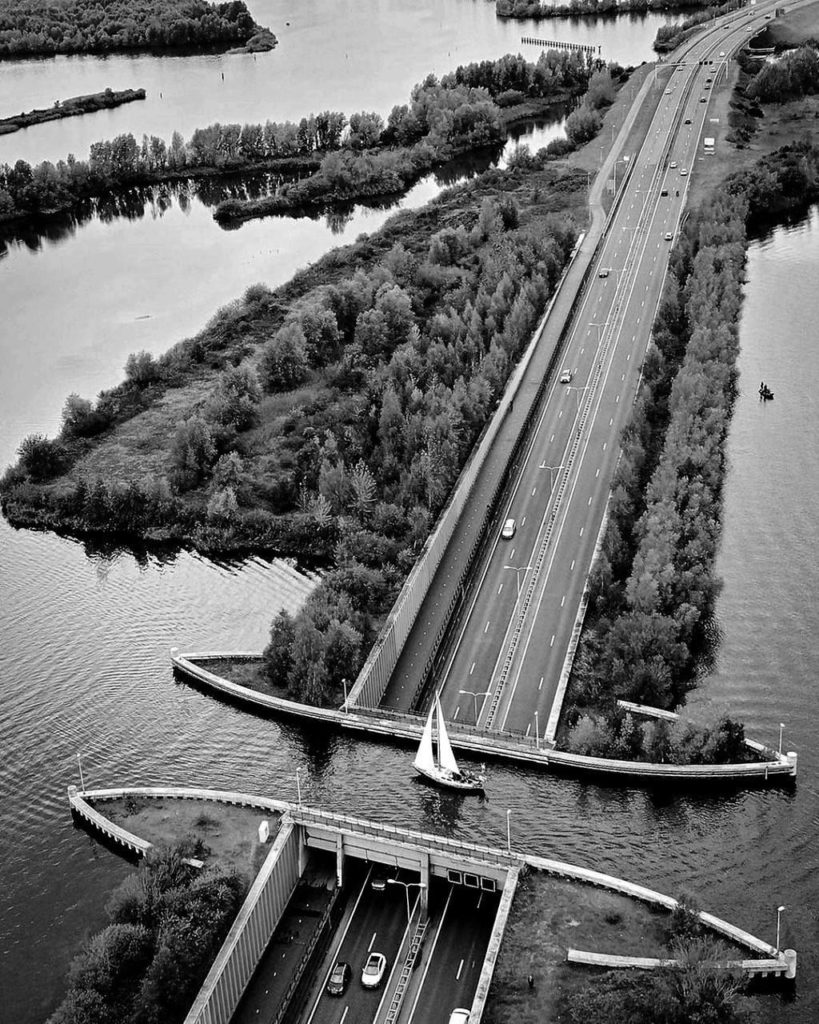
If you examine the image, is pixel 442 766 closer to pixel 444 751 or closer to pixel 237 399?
pixel 444 751

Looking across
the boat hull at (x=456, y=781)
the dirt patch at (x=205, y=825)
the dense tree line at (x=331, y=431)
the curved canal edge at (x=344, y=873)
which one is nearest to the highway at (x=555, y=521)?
the boat hull at (x=456, y=781)

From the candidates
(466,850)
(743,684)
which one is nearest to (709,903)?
(466,850)

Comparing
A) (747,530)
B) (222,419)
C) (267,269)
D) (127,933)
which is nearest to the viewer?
(127,933)

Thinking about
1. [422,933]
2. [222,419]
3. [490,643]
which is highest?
[222,419]

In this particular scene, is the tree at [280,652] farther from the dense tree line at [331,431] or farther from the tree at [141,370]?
the tree at [141,370]

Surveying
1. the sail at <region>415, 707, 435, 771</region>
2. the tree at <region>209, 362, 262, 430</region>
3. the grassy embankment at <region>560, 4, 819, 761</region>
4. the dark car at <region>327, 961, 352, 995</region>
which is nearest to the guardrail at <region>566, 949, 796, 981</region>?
the dark car at <region>327, 961, 352, 995</region>

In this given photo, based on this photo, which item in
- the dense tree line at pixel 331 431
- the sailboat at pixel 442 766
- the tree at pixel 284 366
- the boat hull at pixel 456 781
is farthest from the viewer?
the tree at pixel 284 366

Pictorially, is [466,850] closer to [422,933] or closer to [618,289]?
[422,933]
